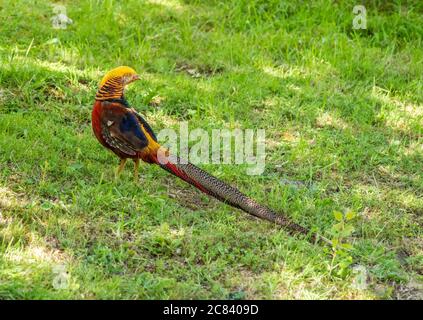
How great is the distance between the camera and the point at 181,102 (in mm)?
6281

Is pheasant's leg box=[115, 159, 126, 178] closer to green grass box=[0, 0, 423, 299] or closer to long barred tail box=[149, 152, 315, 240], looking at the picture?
green grass box=[0, 0, 423, 299]

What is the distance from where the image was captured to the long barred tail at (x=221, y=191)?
15.7 ft

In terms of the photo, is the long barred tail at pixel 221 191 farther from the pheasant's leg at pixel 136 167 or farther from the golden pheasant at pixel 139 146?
the pheasant's leg at pixel 136 167

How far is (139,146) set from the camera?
484cm

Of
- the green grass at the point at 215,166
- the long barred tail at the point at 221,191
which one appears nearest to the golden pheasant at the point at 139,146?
the long barred tail at the point at 221,191

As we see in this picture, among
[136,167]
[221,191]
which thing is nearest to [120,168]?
[136,167]

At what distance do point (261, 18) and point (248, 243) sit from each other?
139 inches

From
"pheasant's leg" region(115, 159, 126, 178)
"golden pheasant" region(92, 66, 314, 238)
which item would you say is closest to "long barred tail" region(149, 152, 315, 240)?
"golden pheasant" region(92, 66, 314, 238)

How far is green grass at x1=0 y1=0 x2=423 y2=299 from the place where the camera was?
427cm

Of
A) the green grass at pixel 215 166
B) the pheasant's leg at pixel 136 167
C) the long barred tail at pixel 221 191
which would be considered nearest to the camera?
the green grass at pixel 215 166

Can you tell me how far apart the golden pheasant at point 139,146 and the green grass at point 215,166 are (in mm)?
109

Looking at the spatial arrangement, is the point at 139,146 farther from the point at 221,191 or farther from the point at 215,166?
the point at 215,166

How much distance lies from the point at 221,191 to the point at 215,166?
678 mm
